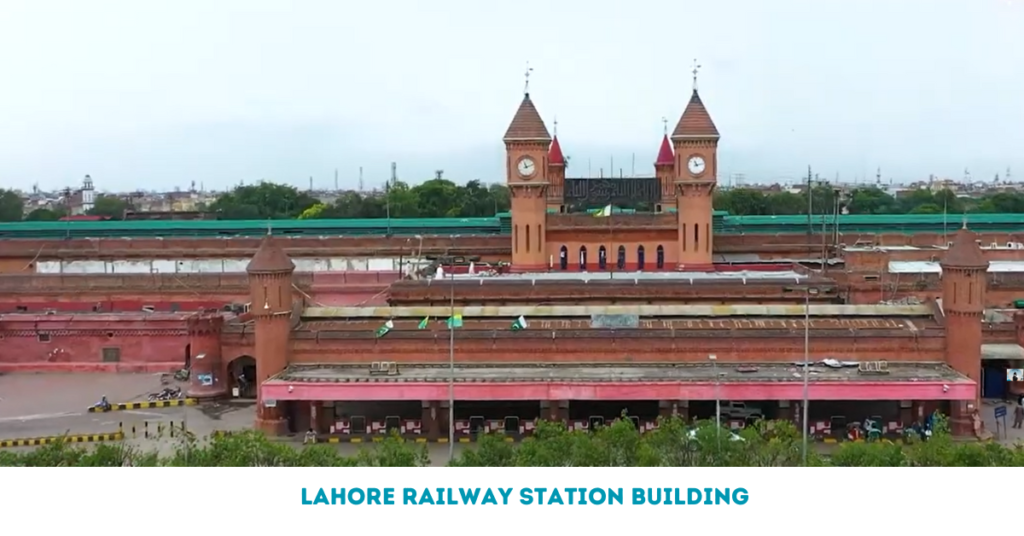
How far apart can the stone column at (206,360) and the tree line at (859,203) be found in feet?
223

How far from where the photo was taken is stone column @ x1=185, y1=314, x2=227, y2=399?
31469mm

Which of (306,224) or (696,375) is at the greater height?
(306,224)

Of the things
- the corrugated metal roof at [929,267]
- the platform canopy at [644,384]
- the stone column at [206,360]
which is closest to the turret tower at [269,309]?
the platform canopy at [644,384]

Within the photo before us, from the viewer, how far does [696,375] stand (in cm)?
2617

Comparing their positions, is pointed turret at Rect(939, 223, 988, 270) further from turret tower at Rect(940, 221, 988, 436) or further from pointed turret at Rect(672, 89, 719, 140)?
pointed turret at Rect(672, 89, 719, 140)

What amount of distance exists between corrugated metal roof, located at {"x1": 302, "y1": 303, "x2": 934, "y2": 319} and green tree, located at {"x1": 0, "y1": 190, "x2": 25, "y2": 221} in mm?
61320

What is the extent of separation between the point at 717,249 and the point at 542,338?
2527 centimetres

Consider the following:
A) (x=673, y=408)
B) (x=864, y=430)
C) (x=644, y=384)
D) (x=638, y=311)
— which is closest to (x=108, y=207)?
(x=638, y=311)

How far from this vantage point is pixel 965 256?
2681 centimetres

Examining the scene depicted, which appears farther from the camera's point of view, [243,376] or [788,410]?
[243,376]

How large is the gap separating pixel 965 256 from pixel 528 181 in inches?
831

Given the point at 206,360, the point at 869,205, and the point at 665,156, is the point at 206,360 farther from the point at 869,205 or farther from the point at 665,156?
the point at 869,205

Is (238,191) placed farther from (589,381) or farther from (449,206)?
(589,381)

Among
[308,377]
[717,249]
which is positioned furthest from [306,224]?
[308,377]
